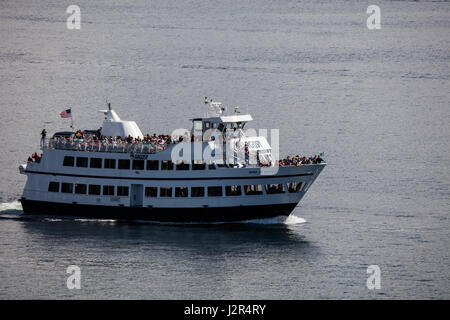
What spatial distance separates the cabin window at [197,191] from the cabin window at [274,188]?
529 cm

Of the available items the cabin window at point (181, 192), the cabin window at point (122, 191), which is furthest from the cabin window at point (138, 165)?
the cabin window at point (181, 192)

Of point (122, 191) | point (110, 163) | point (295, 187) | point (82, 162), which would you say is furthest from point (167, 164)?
point (295, 187)

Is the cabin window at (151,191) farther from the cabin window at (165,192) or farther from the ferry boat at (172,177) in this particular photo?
the cabin window at (165,192)

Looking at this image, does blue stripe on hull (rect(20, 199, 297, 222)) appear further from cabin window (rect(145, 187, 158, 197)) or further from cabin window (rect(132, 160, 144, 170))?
cabin window (rect(132, 160, 144, 170))

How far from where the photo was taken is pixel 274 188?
84750 millimetres

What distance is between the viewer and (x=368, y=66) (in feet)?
570

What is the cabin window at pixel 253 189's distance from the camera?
277 ft

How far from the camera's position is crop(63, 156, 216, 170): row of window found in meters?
84.5

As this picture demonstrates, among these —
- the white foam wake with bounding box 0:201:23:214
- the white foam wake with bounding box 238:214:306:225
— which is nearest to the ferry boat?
the white foam wake with bounding box 238:214:306:225

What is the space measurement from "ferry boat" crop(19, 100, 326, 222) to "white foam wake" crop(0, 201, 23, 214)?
165cm
